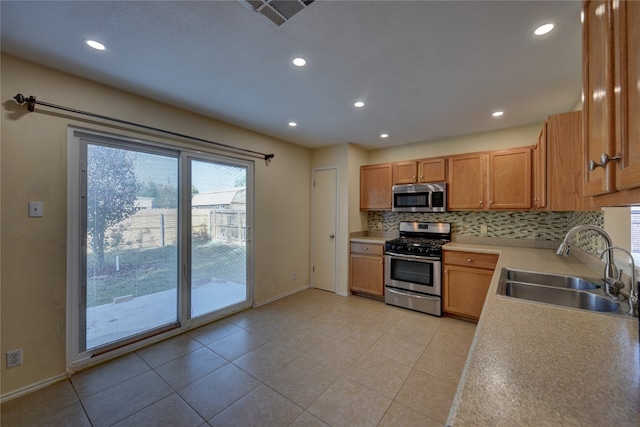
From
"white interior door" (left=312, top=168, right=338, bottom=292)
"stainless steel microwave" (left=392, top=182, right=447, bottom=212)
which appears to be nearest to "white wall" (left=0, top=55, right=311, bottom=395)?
"white interior door" (left=312, top=168, right=338, bottom=292)

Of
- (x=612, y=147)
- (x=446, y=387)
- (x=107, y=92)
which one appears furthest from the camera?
(x=107, y=92)

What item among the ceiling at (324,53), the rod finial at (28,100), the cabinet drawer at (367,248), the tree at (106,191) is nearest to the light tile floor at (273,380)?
the tree at (106,191)

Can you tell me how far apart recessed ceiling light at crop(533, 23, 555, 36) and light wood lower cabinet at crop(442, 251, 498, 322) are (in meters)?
2.26

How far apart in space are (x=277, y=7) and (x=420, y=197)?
3.07 metres

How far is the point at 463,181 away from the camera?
3.50 m

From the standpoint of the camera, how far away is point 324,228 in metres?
4.43

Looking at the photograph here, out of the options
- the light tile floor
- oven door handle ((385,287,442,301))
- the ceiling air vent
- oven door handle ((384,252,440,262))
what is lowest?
the light tile floor

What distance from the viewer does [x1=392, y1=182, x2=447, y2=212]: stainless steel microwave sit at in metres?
3.62

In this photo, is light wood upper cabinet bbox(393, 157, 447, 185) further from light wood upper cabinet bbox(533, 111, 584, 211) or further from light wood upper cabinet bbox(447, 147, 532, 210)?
light wood upper cabinet bbox(533, 111, 584, 211)

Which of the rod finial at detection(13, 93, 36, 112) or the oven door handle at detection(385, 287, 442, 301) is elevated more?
the rod finial at detection(13, 93, 36, 112)

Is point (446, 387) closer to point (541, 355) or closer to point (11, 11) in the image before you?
point (541, 355)

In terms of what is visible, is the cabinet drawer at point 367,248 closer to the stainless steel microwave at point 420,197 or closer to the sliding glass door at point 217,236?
the stainless steel microwave at point 420,197

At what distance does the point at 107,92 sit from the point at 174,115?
573mm

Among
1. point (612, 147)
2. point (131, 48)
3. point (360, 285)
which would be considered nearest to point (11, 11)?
point (131, 48)
